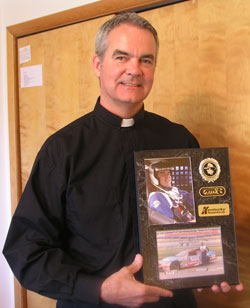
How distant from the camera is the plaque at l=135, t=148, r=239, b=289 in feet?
2.73

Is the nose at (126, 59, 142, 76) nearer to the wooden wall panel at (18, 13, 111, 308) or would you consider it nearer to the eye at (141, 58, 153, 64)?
the eye at (141, 58, 153, 64)

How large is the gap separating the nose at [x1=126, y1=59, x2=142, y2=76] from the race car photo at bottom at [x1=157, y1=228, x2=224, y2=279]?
482mm

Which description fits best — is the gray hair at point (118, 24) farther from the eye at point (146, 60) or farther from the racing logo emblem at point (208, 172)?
the racing logo emblem at point (208, 172)

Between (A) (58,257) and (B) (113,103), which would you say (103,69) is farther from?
(A) (58,257)

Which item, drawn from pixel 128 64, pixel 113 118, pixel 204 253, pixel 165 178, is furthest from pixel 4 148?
pixel 204 253

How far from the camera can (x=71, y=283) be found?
32.4 inches

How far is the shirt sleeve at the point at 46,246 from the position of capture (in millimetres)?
824

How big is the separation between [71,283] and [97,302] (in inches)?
3.4

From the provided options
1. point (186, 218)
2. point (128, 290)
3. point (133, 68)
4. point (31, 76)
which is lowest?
point (128, 290)

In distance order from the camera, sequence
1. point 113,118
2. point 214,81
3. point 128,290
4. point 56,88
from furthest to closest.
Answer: point 56,88 < point 214,81 < point 113,118 < point 128,290

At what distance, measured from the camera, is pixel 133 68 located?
0.93 m

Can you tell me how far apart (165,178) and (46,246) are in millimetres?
404

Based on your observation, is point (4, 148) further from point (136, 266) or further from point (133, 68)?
point (136, 266)

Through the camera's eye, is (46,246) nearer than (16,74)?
Yes
